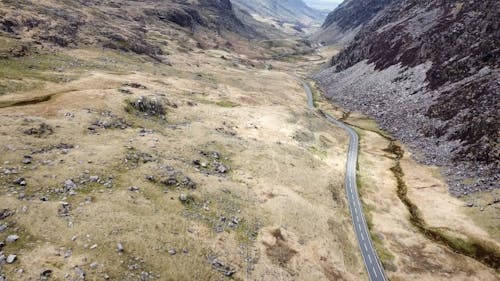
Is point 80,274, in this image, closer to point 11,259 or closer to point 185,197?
point 11,259

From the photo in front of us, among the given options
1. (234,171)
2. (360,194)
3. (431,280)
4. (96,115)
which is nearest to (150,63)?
(96,115)

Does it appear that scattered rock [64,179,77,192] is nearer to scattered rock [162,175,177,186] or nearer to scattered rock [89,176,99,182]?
scattered rock [89,176,99,182]

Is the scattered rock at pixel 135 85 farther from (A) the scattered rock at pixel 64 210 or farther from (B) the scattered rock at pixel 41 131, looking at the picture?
(A) the scattered rock at pixel 64 210

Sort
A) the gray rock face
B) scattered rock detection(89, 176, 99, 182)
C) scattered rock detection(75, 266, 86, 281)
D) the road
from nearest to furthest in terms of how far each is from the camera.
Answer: scattered rock detection(75, 266, 86, 281) < the gray rock face < scattered rock detection(89, 176, 99, 182) < the road

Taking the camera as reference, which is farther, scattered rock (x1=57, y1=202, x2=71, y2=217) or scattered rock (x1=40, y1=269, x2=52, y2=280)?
scattered rock (x1=57, y1=202, x2=71, y2=217)

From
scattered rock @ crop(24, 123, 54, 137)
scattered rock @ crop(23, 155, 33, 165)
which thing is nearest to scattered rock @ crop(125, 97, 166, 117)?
scattered rock @ crop(24, 123, 54, 137)

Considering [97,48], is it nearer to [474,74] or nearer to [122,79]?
[122,79]
